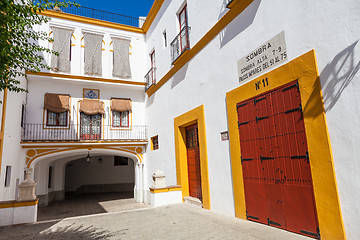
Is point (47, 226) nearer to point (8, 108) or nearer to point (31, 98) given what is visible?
point (8, 108)

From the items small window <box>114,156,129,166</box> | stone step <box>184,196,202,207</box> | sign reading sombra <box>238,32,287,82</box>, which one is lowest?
stone step <box>184,196,202,207</box>

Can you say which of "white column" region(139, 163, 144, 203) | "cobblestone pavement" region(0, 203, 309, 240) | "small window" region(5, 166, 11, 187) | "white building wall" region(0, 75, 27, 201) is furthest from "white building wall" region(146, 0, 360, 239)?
"small window" region(5, 166, 11, 187)

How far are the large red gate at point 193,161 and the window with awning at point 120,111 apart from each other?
5.74m

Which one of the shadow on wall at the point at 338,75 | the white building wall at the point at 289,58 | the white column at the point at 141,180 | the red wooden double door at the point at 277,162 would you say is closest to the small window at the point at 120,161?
the white column at the point at 141,180

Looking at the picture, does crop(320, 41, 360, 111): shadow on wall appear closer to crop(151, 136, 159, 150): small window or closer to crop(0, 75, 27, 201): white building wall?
crop(151, 136, 159, 150): small window

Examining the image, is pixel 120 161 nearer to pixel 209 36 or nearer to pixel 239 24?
pixel 209 36

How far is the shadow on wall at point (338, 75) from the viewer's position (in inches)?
133

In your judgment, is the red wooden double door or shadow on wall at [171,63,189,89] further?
shadow on wall at [171,63,189,89]

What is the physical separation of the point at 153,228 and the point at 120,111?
9121mm

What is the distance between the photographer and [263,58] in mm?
4938

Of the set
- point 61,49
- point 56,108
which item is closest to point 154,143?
point 56,108

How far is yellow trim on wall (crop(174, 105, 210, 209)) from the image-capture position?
22.3 feet

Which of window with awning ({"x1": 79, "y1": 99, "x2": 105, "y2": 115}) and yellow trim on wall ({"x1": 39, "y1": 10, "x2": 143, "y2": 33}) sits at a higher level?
yellow trim on wall ({"x1": 39, "y1": 10, "x2": 143, "y2": 33})

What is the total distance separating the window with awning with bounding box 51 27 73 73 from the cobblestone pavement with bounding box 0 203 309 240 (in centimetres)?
824
